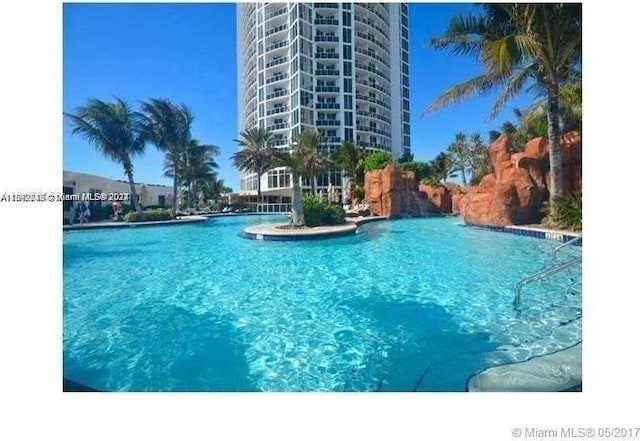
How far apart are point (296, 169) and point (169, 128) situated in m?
4.71

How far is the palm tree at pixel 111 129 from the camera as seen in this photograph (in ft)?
18.2

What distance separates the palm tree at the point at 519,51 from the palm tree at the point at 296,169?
214 inches

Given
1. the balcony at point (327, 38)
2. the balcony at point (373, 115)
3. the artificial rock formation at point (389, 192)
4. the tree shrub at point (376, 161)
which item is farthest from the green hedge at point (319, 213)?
the balcony at point (327, 38)

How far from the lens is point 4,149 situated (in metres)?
3.84

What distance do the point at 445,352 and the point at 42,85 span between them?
568 cm

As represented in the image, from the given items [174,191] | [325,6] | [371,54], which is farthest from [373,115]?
[174,191]

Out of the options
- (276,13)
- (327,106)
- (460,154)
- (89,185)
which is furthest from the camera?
(327,106)

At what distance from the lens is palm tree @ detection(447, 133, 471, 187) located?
26.8 m

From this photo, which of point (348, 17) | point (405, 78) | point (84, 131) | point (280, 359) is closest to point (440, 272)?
point (280, 359)

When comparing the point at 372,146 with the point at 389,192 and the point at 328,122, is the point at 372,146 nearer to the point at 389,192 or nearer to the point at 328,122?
the point at 328,122

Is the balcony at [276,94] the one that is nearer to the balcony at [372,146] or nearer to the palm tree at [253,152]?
the balcony at [372,146]

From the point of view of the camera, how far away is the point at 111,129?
25.9ft

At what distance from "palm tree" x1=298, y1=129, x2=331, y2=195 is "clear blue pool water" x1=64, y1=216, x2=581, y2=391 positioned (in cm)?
788

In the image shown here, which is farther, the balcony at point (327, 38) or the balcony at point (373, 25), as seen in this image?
the balcony at point (373, 25)
